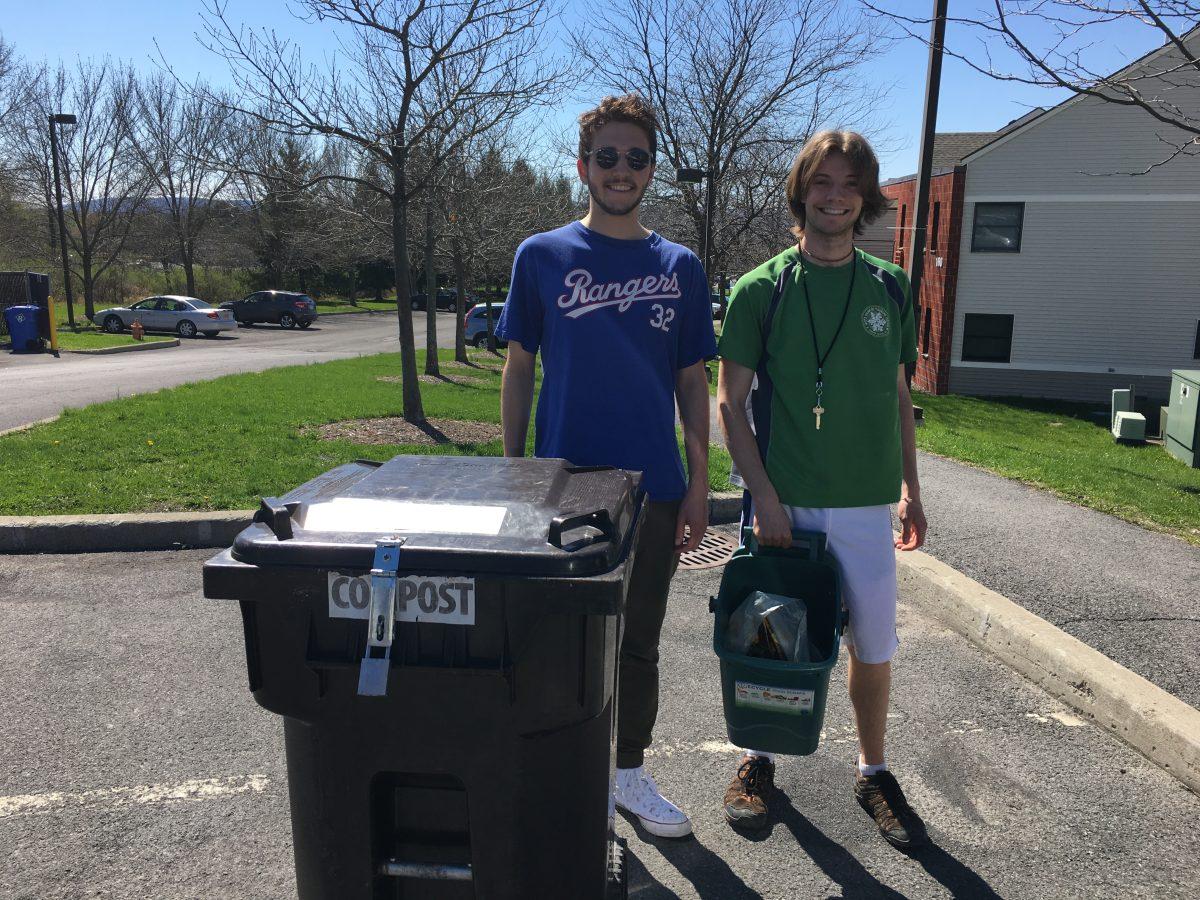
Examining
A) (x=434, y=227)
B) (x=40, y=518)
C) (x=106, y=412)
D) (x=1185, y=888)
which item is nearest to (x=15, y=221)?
(x=434, y=227)

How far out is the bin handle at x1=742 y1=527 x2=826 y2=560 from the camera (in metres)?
2.64

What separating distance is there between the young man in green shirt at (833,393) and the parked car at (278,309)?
113 ft

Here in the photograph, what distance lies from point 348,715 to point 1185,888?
7.69ft

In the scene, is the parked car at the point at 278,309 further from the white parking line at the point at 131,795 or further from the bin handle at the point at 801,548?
the bin handle at the point at 801,548

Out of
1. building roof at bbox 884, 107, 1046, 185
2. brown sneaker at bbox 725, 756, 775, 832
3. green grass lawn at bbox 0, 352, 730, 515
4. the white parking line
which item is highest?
building roof at bbox 884, 107, 1046, 185

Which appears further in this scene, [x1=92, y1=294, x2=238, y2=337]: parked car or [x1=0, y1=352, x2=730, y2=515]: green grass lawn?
[x1=92, y1=294, x2=238, y2=337]: parked car

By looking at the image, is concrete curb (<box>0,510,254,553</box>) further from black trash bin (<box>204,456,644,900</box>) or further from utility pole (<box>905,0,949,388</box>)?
utility pole (<box>905,0,949,388</box>)

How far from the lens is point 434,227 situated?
685 inches

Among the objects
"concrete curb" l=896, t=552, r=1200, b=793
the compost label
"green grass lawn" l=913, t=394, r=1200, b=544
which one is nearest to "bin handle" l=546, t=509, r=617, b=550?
the compost label

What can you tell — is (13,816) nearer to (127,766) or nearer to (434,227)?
(127,766)

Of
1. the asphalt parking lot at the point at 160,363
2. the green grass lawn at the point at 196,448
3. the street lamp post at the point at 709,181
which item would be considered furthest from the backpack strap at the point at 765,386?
the street lamp post at the point at 709,181

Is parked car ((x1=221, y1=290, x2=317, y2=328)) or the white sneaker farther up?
parked car ((x1=221, y1=290, x2=317, y2=328))

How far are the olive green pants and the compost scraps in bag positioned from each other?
24cm

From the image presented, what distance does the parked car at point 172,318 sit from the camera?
29.2 m
